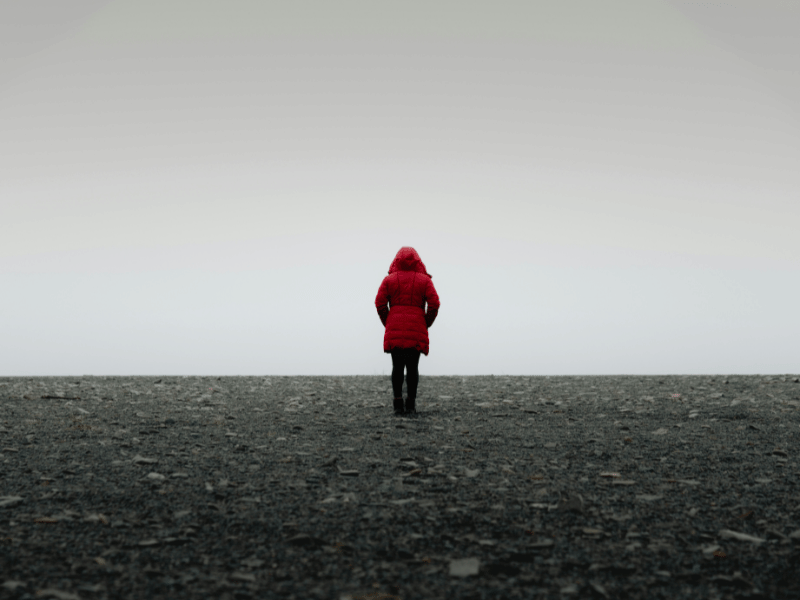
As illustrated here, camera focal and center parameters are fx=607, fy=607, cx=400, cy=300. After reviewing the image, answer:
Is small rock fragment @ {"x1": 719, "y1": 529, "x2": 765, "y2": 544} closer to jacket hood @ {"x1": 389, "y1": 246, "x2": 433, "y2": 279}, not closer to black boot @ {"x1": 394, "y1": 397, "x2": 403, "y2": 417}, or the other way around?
black boot @ {"x1": 394, "y1": 397, "x2": 403, "y2": 417}

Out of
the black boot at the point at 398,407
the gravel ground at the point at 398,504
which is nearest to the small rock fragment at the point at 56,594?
the gravel ground at the point at 398,504

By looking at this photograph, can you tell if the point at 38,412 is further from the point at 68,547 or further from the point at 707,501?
the point at 707,501

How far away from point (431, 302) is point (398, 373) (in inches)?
60.4

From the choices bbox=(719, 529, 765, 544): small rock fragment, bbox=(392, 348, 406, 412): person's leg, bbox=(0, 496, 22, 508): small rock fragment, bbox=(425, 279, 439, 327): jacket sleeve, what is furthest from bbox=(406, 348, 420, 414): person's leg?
bbox=(719, 529, 765, 544): small rock fragment

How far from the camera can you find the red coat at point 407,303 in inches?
457

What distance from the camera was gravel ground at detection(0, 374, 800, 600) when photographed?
435cm

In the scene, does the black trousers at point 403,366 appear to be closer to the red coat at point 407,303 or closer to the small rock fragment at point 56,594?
the red coat at point 407,303

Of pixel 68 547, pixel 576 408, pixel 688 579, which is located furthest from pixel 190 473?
pixel 576 408

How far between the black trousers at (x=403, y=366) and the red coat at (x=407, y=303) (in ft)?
0.46

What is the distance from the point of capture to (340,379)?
19766 mm

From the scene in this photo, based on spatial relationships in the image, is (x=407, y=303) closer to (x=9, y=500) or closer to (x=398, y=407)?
(x=398, y=407)

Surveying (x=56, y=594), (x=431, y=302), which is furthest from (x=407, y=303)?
(x=56, y=594)

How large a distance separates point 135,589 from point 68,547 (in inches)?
45.2

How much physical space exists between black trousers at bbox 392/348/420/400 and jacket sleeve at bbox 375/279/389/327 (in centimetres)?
75
